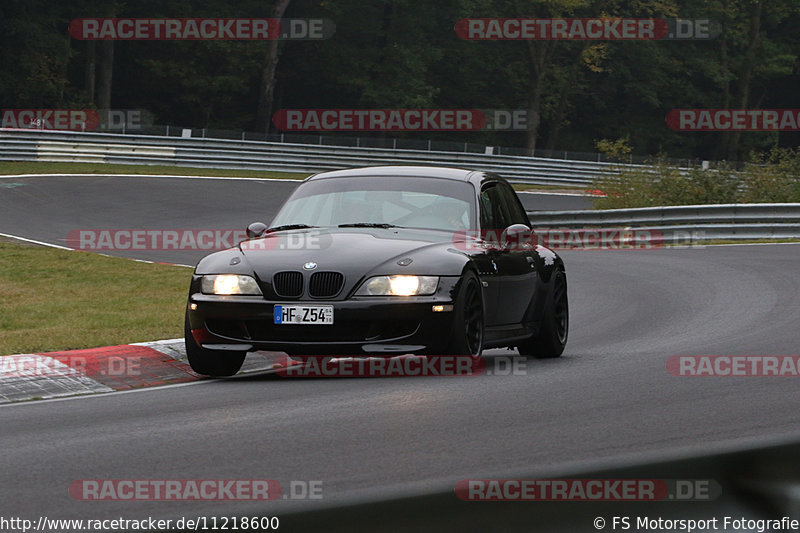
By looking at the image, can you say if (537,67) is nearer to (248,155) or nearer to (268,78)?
(268,78)


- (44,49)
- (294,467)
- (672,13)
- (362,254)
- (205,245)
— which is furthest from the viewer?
(672,13)

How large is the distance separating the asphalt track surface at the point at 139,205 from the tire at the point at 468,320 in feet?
39.3

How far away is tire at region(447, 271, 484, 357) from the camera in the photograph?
8875mm

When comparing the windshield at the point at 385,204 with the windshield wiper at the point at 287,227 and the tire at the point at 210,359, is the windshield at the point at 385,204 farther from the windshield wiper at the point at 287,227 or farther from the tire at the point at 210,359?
the tire at the point at 210,359

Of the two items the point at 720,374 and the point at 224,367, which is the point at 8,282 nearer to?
the point at 224,367

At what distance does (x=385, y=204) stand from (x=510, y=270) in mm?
1074

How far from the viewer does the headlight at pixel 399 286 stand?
873 centimetres

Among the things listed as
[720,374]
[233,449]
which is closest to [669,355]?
[720,374]

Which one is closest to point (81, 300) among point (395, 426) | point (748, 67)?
point (395, 426)

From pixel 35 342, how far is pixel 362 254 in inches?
120

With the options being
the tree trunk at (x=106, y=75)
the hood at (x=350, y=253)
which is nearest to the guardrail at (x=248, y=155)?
the tree trunk at (x=106, y=75)

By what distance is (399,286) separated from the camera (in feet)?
28.8

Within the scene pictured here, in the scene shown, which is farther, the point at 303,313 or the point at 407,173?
the point at 407,173

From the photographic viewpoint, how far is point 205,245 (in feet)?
81.3
